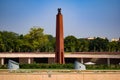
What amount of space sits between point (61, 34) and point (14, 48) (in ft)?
99.3

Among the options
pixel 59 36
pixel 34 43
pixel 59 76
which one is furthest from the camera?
pixel 34 43

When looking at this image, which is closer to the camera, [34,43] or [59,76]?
[59,76]

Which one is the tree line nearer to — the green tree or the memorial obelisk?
the green tree

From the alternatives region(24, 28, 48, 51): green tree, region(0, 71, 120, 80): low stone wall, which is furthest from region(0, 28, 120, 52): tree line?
region(0, 71, 120, 80): low stone wall

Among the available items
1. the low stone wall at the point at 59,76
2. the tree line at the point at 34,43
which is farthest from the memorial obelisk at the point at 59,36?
the tree line at the point at 34,43

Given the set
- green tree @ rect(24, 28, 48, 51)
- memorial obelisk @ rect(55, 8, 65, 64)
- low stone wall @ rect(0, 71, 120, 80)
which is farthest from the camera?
green tree @ rect(24, 28, 48, 51)

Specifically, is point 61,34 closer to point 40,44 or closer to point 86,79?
point 86,79

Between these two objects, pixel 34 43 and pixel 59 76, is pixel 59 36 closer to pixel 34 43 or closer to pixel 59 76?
pixel 59 76

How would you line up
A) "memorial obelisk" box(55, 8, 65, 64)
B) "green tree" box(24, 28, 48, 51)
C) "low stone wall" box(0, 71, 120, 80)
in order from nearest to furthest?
1. "low stone wall" box(0, 71, 120, 80)
2. "memorial obelisk" box(55, 8, 65, 64)
3. "green tree" box(24, 28, 48, 51)

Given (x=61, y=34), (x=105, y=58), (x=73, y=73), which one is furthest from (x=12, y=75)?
(x=105, y=58)

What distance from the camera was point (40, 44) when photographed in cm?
6253

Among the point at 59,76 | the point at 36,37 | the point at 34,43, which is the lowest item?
the point at 59,76

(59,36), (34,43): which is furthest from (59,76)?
(34,43)

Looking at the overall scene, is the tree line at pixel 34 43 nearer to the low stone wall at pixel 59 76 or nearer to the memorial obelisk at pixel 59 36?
the memorial obelisk at pixel 59 36
